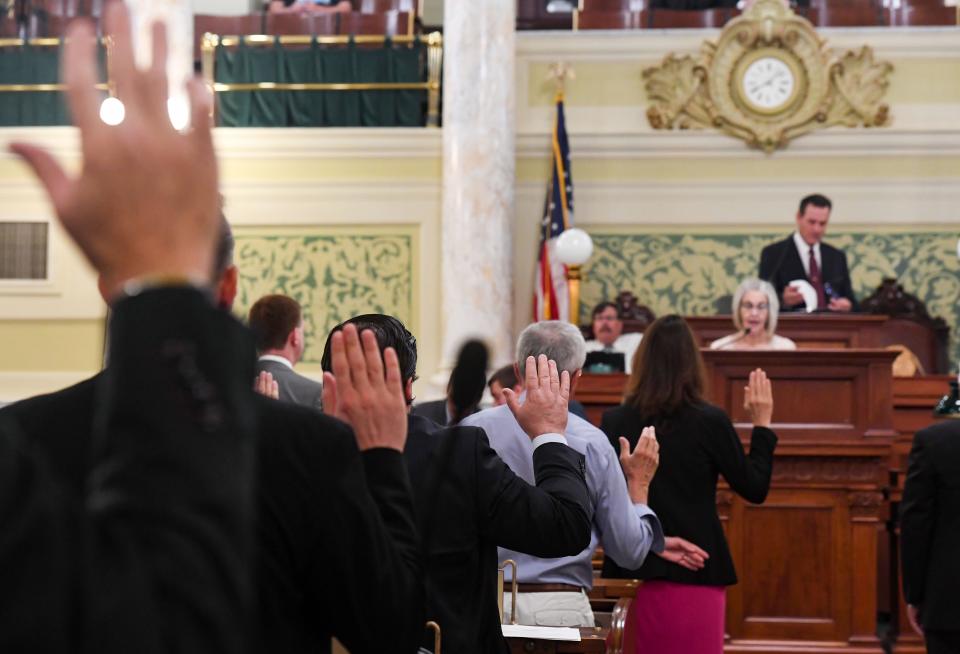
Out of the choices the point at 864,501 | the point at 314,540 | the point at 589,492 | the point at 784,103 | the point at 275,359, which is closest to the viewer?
the point at 314,540

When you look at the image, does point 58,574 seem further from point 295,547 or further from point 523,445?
point 523,445

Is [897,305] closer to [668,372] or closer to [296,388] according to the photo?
[668,372]

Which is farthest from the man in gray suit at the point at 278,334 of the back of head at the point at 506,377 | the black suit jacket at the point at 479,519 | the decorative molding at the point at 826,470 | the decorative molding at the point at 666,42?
the decorative molding at the point at 666,42

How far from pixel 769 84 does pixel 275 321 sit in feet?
21.9

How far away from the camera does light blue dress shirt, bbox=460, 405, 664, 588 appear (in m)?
3.39

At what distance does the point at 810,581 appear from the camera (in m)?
5.75

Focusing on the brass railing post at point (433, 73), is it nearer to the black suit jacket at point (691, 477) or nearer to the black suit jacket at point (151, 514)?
the black suit jacket at point (691, 477)

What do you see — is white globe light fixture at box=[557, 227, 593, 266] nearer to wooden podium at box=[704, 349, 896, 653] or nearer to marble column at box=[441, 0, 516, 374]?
marble column at box=[441, 0, 516, 374]

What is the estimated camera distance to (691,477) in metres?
4.24

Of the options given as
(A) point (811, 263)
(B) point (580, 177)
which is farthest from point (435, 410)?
(B) point (580, 177)

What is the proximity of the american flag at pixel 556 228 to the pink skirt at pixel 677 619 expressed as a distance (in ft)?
16.7

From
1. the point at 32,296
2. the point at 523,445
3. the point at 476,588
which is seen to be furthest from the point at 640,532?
the point at 32,296

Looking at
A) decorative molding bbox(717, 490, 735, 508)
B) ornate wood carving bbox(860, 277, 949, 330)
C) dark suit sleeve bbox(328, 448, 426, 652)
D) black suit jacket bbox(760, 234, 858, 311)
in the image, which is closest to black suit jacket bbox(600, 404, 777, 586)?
decorative molding bbox(717, 490, 735, 508)

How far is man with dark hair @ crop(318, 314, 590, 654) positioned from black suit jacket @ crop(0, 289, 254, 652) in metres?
1.59
